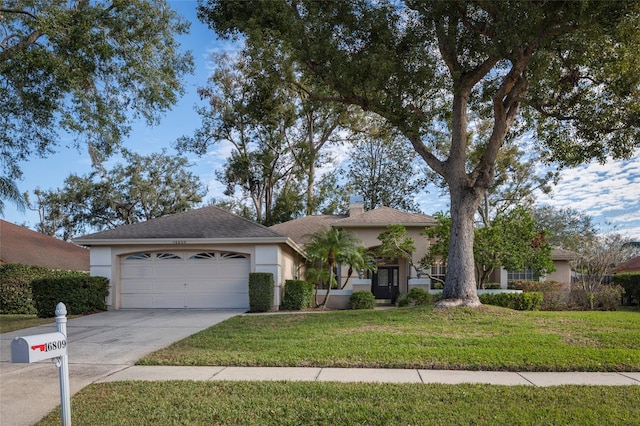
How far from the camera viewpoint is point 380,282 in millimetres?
26484

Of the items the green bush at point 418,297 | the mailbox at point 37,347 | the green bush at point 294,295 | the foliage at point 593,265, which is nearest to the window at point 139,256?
the green bush at point 294,295

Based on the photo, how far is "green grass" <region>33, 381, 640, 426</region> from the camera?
18.6 ft

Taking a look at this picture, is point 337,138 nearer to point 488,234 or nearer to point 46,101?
point 488,234

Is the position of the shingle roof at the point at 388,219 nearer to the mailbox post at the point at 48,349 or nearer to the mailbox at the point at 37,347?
the mailbox post at the point at 48,349

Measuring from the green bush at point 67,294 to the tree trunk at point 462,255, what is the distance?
11855mm

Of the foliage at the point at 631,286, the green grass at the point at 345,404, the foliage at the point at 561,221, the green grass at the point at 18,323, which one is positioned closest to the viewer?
the green grass at the point at 345,404

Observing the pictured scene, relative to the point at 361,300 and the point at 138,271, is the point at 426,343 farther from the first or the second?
the point at 138,271

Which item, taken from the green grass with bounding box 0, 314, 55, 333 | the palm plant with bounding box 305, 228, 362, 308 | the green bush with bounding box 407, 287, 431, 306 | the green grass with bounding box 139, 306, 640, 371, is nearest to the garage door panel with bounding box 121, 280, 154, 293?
the green grass with bounding box 0, 314, 55, 333

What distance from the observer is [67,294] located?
1703 cm

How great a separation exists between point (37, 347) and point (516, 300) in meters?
16.7

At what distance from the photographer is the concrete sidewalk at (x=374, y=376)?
7418 mm

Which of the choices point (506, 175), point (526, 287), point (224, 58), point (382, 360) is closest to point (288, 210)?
point (224, 58)

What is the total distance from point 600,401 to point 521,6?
9856mm

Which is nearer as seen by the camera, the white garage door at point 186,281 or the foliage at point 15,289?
the white garage door at point 186,281
